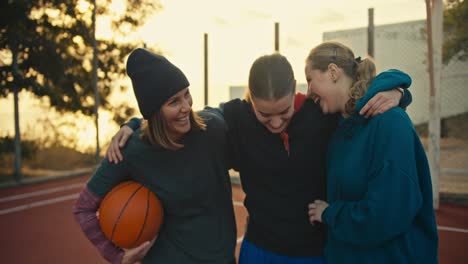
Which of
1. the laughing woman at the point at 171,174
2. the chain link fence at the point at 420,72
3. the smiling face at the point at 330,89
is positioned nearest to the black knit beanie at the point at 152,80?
the laughing woman at the point at 171,174

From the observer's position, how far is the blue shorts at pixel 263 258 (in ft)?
6.89

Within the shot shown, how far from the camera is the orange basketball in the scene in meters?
2.17

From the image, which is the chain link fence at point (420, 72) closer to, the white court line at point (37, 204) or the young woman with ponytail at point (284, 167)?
the white court line at point (37, 204)

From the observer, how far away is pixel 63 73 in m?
9.45

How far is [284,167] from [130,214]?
81 centimetres

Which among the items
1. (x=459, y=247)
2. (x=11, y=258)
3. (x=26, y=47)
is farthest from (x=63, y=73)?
(x=459, y=247)

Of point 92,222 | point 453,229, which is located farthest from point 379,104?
point 453,229

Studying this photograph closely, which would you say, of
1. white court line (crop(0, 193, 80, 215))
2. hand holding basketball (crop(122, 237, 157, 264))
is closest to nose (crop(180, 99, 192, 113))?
hand holding basketball (crop(122, 237, 157, 264))

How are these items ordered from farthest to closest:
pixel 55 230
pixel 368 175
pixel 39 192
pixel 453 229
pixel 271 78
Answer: pixel 39 192, pixel 55 230, pixel 453 229, pixel 271 78, pixel 368 175

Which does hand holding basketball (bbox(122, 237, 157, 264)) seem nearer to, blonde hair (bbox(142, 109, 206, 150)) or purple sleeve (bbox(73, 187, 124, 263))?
purple sleeve (bbox(73, 187, 124, 263))

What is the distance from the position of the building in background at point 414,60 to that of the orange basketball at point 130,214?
Answer: 9259 millimetres

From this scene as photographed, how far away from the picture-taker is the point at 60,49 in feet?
30.7

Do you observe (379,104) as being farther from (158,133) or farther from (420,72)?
(420,72)

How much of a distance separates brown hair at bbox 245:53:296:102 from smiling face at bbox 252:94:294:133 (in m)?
0.02
